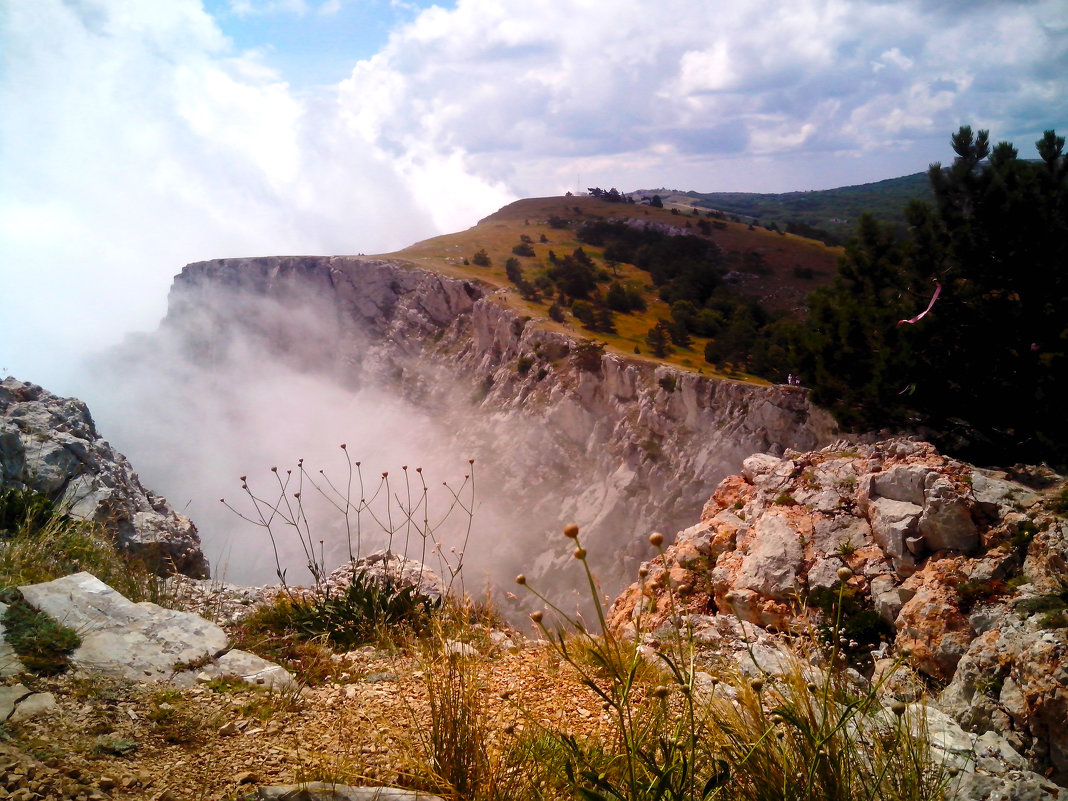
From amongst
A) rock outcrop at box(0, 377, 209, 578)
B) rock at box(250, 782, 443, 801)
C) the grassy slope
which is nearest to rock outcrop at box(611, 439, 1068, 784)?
rock at box(250, 782, 443, 801)

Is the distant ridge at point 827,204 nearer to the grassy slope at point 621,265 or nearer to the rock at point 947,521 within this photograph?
the grassy slope at point 621,265

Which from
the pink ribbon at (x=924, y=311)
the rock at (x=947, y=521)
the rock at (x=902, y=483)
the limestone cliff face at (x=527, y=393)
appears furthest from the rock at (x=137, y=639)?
the limestone cliff face at (x=527, y=393)

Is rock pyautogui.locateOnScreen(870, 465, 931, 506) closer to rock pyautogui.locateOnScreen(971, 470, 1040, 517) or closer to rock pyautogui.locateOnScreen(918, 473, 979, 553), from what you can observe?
rock pyautogui.locateOnScreen(918, 473, 979, 553)

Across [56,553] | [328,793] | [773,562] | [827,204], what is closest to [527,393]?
[773,562]

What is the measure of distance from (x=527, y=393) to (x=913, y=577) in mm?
27314

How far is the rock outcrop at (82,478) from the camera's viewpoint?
28.7ft

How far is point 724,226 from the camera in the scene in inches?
2576

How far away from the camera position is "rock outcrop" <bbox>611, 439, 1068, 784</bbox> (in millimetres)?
4160

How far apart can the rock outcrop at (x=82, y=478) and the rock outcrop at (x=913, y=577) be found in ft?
22.1

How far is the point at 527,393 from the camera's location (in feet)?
107

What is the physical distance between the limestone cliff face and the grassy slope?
2.00 meters

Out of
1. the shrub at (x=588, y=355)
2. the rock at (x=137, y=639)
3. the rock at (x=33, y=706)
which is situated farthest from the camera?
the shrub at (x=588, y=355)

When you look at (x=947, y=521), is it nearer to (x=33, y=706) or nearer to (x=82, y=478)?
(x=33, y=706)

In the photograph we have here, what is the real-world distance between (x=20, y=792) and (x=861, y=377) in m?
13.8
